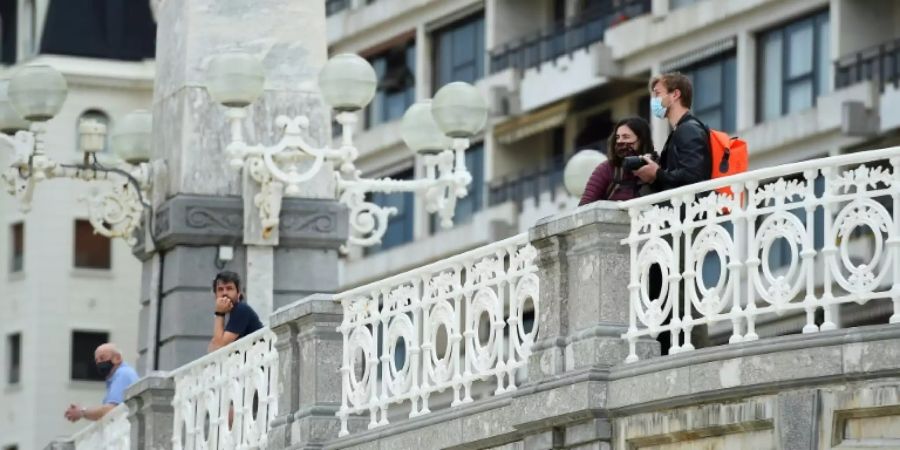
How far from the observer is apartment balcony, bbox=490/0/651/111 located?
54750 mm

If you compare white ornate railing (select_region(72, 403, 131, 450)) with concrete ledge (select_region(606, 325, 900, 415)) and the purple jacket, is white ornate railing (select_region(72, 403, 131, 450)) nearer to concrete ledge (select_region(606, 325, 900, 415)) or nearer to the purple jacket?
the purple jacket

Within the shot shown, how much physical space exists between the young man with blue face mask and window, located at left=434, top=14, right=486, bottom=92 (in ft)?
141

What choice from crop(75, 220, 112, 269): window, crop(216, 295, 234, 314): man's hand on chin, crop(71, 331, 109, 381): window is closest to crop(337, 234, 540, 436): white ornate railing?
crop(216, 295, 234, 314): man's hand on chin

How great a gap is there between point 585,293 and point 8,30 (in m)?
64.0

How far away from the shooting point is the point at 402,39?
63.0 meters

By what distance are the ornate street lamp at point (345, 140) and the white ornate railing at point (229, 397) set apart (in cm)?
317

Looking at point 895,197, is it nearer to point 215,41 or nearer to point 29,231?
point 215,41

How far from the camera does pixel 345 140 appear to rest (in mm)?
26250

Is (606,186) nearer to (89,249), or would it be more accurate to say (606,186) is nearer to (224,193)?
(224,193)

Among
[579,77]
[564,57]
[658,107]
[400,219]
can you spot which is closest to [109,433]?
[658,107]

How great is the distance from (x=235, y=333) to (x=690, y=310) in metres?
6.31

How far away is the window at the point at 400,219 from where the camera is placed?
205 feet

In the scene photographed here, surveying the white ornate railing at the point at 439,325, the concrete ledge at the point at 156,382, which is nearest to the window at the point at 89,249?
the concrete ledge at the point at 156,382

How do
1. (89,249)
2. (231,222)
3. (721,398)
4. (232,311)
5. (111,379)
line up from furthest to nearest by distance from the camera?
1. (89,249)
2. (231,222)
3. (111,379)
4. (232,311)
5. (721,398)
